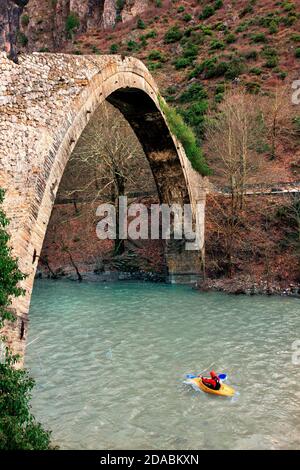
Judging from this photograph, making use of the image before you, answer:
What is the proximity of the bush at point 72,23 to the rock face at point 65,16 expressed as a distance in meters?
0.26

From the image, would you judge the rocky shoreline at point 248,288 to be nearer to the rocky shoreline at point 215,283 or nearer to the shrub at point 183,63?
the rocky shoreline at point 215,283

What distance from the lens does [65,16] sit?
58375 mm

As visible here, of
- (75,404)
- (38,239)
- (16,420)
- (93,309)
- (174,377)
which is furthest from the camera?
(93,309)

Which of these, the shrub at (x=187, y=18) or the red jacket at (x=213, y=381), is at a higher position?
the shrub at (x=187, y=18)

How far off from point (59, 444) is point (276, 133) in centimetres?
Answer: 2465

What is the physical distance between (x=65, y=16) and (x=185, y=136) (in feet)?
155

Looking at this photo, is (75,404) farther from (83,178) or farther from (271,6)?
(271,6)

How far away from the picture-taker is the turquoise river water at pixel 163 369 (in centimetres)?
737

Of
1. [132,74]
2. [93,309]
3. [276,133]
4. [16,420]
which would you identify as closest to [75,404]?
[16,420]

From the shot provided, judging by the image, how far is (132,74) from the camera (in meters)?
13.2

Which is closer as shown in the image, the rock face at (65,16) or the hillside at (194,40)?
the hillside at (194,40)

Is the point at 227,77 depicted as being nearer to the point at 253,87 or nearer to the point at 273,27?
the point at 253,87

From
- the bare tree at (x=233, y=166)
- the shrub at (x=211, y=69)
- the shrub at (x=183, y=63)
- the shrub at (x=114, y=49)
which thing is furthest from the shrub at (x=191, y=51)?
the bare tree at (x=233, y=166)

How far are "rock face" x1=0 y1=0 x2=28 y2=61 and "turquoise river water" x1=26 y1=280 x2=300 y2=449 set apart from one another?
6357 millimetres
